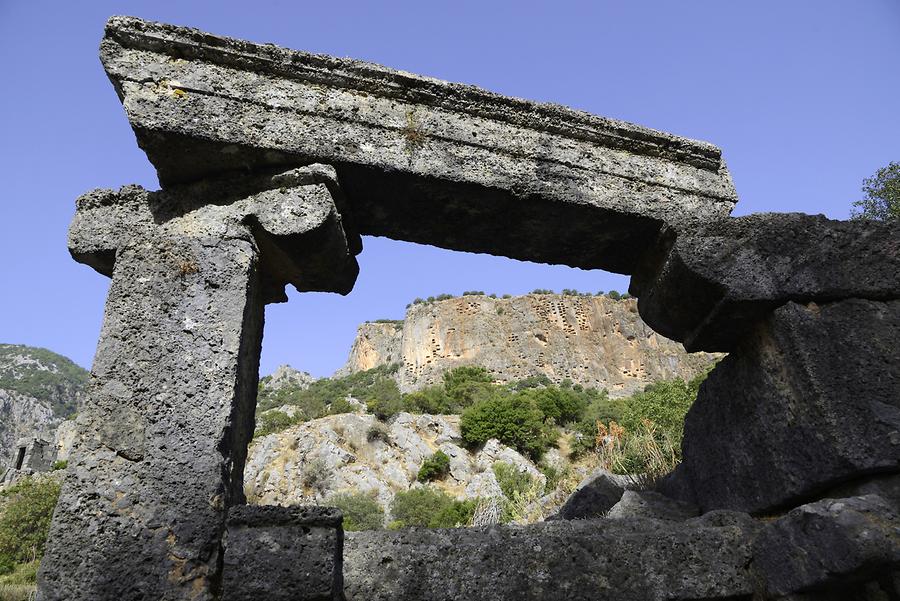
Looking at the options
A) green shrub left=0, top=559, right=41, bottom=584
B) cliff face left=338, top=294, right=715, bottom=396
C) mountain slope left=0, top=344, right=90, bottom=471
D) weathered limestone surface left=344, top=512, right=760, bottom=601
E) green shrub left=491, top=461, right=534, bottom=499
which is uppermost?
mountain slope left=0, top=344, right=90, bottom=471

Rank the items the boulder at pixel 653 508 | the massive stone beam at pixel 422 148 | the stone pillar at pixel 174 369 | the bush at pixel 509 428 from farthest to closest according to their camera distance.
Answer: the bush at pixel 509 428
the boulder at pixel 653 508
the massive stone beam at pixel 422 148
the stone pillar at pixel 174 369

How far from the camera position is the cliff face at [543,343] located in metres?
47.2

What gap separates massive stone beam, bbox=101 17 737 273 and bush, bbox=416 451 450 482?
76.4ft

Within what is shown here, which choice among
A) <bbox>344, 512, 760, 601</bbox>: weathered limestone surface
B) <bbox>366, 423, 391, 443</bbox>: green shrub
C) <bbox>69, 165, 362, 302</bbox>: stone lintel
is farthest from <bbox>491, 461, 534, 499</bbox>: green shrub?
<bbox>69, 165, 362, 302</bbox>: stone lintel

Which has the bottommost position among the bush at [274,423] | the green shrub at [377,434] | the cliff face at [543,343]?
the green shrub at [377,434]

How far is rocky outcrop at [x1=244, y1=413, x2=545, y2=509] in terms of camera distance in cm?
2345

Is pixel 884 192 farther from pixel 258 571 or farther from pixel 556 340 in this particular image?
pixel 556 340

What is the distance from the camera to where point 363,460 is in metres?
25.9

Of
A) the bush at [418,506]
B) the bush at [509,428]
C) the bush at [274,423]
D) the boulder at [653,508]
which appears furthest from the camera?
the bush at [274,423]

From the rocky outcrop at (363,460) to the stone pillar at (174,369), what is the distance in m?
20.7

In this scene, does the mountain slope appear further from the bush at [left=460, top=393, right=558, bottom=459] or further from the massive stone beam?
the massive stone beam

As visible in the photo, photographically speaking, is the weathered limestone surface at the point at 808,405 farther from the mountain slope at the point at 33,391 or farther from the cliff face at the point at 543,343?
the mountain slope at the point at 33,391

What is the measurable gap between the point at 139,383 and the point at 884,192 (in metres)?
20.4

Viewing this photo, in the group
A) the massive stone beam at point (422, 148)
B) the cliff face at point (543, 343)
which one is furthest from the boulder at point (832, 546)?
the cliff face at point (543, 343)
